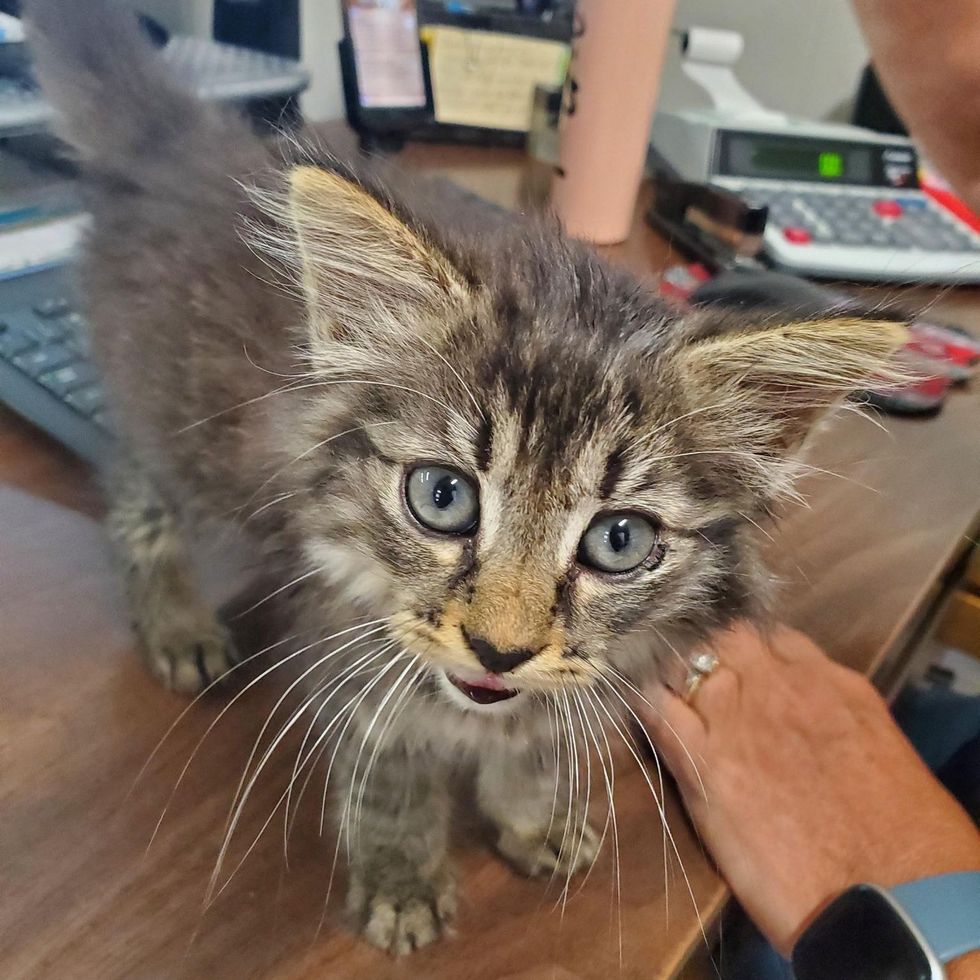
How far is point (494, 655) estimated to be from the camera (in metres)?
0.56

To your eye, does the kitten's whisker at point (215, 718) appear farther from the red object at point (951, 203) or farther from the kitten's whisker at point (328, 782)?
the red object at point (951, 203)

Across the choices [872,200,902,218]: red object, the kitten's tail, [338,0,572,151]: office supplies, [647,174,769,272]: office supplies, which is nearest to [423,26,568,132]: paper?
[338,0,572,151]: office supplies

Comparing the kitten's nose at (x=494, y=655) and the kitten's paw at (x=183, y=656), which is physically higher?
the kitten's nose at (x=494, y=655)

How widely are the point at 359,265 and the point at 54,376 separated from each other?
1.42 feet

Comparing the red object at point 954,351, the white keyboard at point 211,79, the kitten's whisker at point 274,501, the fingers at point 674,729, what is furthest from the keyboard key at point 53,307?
the red object at point 954,351

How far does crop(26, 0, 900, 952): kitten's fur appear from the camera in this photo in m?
0.58

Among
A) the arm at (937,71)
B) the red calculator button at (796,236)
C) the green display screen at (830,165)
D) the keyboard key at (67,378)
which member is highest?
the arm at (937,71)

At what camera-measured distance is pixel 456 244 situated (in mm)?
611

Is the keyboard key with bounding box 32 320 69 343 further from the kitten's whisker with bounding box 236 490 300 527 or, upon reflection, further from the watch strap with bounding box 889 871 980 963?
the watch strap with bounding box 889 871 980 963

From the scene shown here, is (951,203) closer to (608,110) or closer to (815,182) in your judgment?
(815,182)

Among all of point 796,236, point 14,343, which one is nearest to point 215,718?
point 14,343

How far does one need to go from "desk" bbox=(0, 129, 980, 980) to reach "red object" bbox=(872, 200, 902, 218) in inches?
33.3

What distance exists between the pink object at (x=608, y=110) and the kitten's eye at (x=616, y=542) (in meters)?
0.62

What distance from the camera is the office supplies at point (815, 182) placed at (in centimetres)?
130
